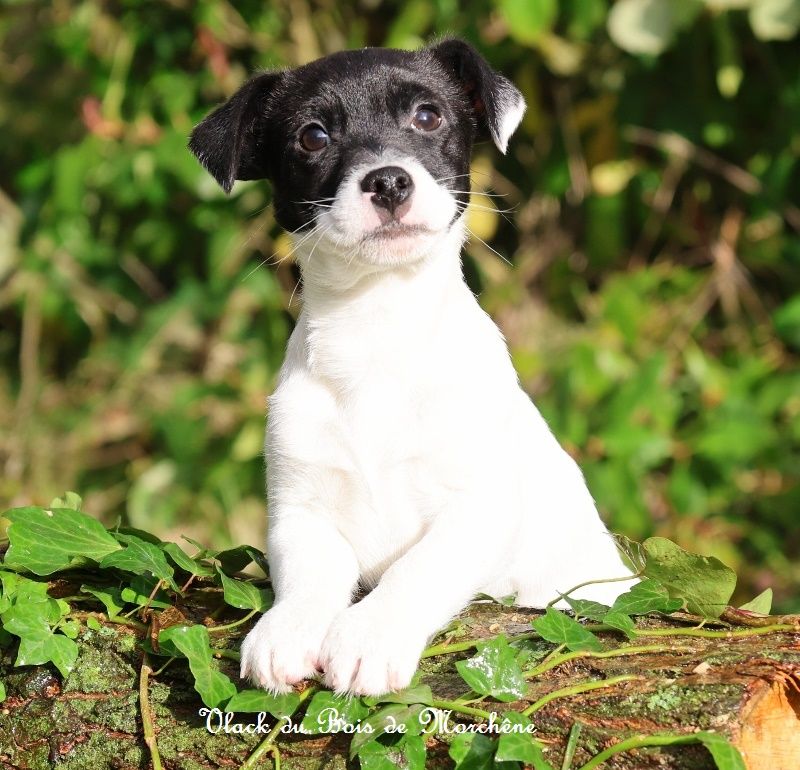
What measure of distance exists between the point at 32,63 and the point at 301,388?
5.19 metres

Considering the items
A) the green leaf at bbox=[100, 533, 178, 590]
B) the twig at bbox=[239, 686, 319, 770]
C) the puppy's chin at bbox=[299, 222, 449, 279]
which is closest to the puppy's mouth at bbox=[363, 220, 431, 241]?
the puppy's chin at bbox=[299, 222, 449, 279]

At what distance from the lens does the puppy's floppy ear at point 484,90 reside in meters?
3.60

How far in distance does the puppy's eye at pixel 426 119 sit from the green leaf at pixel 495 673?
1.72m

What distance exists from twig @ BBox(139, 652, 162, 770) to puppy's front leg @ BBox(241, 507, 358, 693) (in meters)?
0.24

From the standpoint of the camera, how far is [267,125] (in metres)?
3.69

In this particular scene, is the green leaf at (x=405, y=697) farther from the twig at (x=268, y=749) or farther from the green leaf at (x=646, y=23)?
the green leaf at (x=646, y=23)

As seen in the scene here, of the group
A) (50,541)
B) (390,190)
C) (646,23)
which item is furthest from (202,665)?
(646,23)

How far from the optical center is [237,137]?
3.54 meters

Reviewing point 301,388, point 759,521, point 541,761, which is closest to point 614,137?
point 759,521

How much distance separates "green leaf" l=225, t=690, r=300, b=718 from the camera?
2.45 meters

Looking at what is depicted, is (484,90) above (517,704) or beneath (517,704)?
above

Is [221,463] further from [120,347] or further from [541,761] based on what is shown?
[541,761]

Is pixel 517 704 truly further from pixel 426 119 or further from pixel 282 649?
pixel 426 119

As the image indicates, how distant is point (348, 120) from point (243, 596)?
151cm
